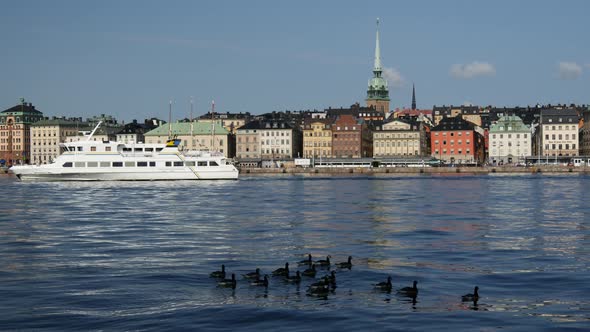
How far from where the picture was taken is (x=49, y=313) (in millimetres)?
19281

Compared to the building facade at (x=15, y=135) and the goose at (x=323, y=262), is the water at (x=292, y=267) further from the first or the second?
the building facade at (x=15, y=135)

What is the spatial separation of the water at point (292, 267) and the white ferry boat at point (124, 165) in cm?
4558

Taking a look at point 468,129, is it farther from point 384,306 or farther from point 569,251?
point 384,306

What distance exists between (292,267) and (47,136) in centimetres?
16490

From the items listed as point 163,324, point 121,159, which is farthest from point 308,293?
point 121,159

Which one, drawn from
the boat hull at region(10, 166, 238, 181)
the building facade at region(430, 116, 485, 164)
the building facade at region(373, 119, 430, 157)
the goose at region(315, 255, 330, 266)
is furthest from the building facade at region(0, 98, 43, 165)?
the goose at region(315, 255, 330, 266)

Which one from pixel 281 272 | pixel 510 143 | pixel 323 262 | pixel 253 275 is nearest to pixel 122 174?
→ pixel 323 262

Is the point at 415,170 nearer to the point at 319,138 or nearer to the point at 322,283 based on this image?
the point at 319,138

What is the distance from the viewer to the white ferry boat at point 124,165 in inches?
3666

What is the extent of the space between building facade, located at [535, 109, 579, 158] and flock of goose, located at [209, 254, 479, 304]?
137848mm

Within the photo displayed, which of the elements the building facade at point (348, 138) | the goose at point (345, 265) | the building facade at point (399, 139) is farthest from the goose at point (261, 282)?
the building facade at point (348, 138)

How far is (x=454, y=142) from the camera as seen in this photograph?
159m

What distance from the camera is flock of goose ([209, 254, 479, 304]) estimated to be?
21078 mm

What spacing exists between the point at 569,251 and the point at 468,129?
13156 cm
